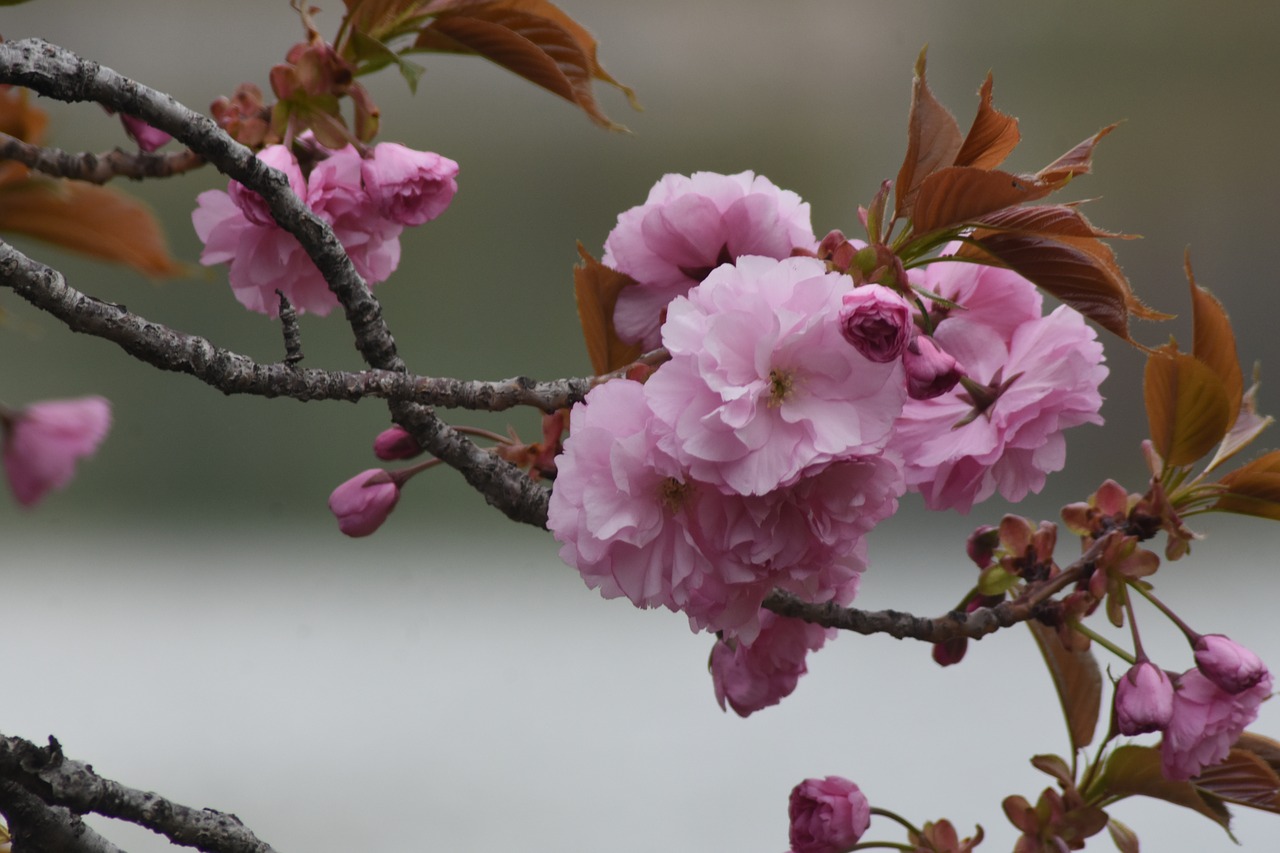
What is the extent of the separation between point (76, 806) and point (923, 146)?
319mm

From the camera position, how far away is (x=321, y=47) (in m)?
0.43

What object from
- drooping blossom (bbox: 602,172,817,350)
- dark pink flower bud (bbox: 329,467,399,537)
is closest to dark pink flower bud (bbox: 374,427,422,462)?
dark pink flower bud (bbox: 329,467,399,537)

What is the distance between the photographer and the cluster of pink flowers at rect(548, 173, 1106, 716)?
0.92 ft

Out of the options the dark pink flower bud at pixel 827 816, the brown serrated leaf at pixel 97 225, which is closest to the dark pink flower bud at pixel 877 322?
the dark pink flower bud at pixel 827 816

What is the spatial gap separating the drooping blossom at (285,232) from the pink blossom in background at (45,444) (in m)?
0.09

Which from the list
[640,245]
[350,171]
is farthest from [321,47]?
[640,245]

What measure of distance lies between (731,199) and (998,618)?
0.62 ft

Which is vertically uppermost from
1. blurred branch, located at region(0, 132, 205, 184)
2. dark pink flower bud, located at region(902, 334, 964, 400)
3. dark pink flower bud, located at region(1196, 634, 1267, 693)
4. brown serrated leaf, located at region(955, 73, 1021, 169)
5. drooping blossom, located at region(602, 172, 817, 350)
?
blurred branch, located at region(0, 132, 205, 184)

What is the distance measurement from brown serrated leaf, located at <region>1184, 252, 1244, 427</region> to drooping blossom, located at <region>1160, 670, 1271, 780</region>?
0.32ft

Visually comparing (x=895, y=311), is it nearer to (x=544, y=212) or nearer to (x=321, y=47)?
(x=321, y=47)

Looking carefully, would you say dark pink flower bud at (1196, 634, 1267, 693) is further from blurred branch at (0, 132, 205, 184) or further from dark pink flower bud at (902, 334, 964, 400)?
blurred branch at (0, 132, 205, 184)

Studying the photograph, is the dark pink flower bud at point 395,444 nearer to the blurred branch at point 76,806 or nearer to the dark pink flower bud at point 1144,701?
the blurred branch at point 76,806

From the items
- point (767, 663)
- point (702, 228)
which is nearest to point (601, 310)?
point (702, 228)

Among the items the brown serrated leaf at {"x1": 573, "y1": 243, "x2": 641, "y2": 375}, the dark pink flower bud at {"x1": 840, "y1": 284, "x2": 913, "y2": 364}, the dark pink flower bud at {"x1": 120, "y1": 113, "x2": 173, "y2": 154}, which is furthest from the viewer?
the dark pink flower bud at {"x1": 120, "y1": 113, "x2": 173, "y2": 154}
